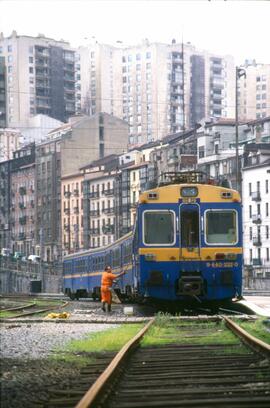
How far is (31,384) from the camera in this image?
877 cm

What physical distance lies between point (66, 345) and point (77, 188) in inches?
4463

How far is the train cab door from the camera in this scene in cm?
2317

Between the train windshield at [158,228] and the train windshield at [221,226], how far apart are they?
37.1 inches

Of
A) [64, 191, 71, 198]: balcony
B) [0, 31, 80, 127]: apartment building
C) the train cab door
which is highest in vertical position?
[0, 31, 80, 127]: apartment building

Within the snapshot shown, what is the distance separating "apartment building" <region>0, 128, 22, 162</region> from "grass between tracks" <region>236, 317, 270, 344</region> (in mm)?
137134

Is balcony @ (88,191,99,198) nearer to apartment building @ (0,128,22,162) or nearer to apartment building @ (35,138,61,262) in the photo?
apartment building @ (35,138,61,262)

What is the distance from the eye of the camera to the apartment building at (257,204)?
9519 centimetres

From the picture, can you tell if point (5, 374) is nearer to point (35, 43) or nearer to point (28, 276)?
point (28, 276)

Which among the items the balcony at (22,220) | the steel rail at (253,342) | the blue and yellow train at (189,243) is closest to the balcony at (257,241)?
the balcony at (22,220)

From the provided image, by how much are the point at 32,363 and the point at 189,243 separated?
41.7 feet

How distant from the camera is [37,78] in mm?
166875

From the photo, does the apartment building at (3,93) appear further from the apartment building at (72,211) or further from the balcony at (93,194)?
the balcony at (93,194)

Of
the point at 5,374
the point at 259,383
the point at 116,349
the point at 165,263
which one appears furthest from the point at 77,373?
the point at 165,263

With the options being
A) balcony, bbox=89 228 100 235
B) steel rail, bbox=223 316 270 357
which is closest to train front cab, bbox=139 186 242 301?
steel rail, bbox=223 316 270 357
